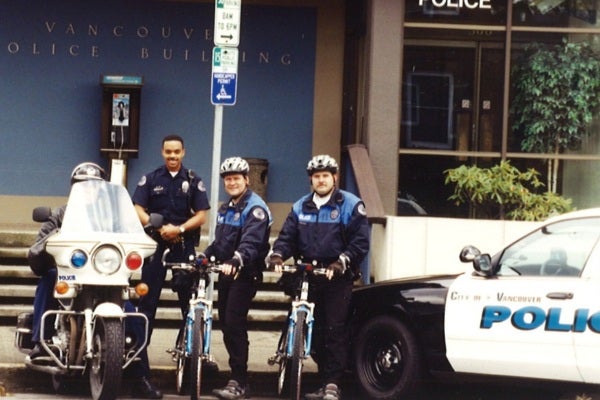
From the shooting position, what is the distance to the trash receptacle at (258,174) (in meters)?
15.2

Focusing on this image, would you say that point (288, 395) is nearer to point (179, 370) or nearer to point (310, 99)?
point (179, 370)

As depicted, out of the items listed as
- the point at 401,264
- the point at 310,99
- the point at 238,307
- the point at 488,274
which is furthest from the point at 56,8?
the point at 488,274

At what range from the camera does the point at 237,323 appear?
10.1 metres

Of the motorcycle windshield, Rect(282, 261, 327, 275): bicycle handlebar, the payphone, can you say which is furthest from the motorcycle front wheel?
the payphone

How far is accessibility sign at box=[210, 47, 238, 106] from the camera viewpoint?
10852 millimetres

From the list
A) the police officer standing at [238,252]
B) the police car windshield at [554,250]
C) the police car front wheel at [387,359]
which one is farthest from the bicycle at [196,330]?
the police car windshield at [554,250]

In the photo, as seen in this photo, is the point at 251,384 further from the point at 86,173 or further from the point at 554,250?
the point at 554,250

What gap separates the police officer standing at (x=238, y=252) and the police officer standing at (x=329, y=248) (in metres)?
0.21

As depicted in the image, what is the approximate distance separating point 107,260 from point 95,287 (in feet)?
0.82

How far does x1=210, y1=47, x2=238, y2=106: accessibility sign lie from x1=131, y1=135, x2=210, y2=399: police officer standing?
55 centimetres

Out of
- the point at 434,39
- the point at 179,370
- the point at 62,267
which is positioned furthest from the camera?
the point at 434,39

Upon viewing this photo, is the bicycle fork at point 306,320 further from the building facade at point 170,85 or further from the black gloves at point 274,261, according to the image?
the building facade at point 170,85

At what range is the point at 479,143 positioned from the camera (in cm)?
1388

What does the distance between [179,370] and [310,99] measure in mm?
6144
